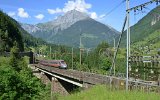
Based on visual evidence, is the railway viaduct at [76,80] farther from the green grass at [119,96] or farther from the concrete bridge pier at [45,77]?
the green grass at [119,96]

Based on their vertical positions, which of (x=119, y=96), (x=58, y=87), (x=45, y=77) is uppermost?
(x=119, y=96)

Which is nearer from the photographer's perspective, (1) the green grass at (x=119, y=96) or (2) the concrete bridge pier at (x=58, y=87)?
(1) the green grass at (x=119, y=96)

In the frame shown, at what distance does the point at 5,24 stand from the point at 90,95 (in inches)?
6035

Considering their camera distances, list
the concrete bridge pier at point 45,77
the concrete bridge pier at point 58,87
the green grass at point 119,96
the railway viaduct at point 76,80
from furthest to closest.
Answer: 1. the concrete bridge pier at point 45,77
2. the concrete bridge pier at point 58,87
3. the railway viaduct at point 76,80
4. the green grass at point 119,96

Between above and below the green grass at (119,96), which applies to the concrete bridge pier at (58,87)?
below

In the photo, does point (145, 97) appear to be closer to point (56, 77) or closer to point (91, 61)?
point (56, 77)

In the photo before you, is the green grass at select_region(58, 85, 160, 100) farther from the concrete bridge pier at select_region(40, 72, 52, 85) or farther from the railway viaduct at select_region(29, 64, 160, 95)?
the concrete bridge pier at select_region(40, 72, 52, 85)

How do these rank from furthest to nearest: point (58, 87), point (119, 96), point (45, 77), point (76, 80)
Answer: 1. point (45, 77)
2. point (58, 87)
3. point (76, 80)
4. point (119, 96)

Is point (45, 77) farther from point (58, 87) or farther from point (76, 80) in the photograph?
point (76, 80)

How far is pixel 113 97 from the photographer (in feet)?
68.8

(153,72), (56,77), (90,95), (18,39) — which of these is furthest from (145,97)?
(18,39)

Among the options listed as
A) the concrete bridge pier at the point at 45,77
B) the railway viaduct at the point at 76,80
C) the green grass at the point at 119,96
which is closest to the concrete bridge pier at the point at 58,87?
the railway viaduct at the point at 76,80

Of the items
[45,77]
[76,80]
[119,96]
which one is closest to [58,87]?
[45,77]

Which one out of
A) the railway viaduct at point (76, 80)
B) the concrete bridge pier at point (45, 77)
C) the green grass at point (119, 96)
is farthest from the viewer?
the concrete bridge pier at point (45, 77)
